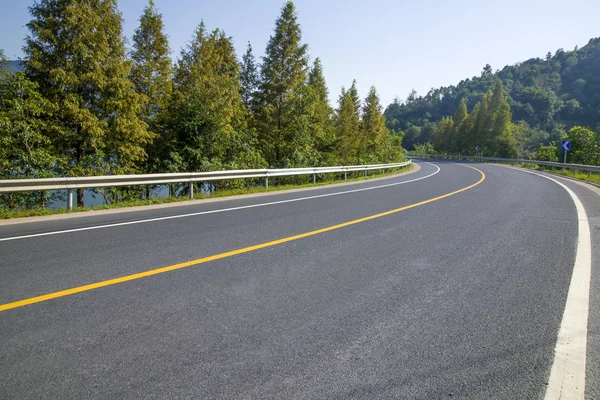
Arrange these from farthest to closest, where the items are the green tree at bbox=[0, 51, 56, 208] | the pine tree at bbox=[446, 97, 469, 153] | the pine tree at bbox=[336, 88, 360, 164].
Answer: the pine tree at bbox=[446, 97, 469, 153] < the pine tree at bbox=[336, 88, 360, 164] < the green tree at bbox=[0, 51, 56, 208]

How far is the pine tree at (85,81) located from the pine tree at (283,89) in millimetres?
10119

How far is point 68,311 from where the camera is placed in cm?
328

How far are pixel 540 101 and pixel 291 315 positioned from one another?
173026 millimetres

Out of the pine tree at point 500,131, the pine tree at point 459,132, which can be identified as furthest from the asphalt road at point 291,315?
the pine tree at point 459,132

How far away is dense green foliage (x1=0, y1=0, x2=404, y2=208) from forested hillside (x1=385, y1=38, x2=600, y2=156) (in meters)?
75.0

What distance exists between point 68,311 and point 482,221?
7493mm

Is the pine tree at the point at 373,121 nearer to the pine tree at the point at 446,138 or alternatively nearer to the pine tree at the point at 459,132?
the pine tree at the point at 459,132

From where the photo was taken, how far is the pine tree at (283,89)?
2517 centimetres

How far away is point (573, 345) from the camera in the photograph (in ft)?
9.26

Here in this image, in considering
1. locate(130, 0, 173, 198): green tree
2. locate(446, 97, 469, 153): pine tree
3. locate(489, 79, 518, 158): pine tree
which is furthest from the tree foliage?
locate(446, 97, 469, 153): pine tree

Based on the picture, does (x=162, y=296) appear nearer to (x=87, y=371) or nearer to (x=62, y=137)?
(x=87, y=371)

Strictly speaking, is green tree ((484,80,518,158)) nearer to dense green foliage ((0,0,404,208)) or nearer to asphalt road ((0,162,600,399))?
dense green foliage ((0,0,404,208))

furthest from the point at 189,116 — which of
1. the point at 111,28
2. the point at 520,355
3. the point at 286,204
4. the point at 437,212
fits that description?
the point at 520,355

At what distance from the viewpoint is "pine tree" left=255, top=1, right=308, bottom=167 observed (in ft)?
82.6
